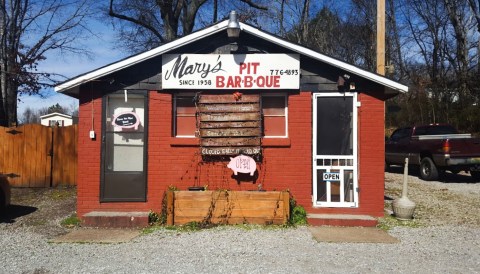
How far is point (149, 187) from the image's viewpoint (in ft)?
27.7

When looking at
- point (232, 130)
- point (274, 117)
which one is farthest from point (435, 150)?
point (232, 130)

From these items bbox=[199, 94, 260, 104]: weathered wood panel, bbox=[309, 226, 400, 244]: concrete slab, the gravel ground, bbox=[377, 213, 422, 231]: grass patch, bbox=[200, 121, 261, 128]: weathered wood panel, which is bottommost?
the gravel ground

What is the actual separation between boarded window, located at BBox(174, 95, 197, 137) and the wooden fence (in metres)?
6.28

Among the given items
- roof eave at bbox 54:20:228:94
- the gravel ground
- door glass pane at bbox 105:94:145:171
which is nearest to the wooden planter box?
the gravel ground

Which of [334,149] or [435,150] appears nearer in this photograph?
[334,149]

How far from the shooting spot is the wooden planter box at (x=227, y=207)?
778cm

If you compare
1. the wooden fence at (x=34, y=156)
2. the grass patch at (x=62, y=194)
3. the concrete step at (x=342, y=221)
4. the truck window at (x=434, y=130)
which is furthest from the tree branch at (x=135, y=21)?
the concrete step at (x=342, y=221)

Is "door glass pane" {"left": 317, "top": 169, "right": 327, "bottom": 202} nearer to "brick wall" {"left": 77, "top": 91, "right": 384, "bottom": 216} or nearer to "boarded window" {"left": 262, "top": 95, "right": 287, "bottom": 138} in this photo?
"brick wall" {"left": 77, "top": 91, "right": 384, "bottom": 216}

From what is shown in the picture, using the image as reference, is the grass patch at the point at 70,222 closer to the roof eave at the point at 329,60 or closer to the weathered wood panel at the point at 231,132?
the weathered wood panel at the point at 231,132

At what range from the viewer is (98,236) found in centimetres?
716

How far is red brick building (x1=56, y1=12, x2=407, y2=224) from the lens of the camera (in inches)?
330

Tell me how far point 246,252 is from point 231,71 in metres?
3.74

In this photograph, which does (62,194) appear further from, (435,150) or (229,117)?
(435,150)

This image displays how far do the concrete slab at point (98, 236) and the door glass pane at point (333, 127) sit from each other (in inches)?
157
